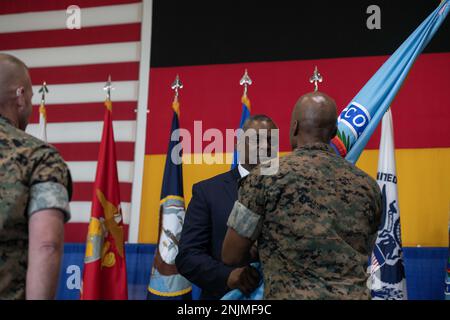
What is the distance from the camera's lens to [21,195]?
4.36ft

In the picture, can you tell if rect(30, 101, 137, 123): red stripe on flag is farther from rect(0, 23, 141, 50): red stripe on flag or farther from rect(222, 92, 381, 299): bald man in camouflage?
rect(222, 92, 381, 299): bald man in camouflage

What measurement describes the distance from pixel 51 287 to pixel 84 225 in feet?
10.2

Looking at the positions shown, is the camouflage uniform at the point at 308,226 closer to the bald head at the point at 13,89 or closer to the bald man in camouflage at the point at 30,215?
the bald man in camouflage at the point at 30,215

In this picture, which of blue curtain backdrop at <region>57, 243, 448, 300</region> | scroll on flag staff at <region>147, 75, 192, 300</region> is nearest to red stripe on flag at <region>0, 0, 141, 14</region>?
scroll on flag staff at <region>147, 75, 192, 300</region>

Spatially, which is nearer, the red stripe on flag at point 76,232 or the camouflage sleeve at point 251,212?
the camouflage sleeve at point 251,212

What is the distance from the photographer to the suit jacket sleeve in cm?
197

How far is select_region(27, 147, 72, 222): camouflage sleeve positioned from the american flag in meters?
2.92

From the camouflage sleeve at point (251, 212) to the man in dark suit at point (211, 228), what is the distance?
0.41 metres

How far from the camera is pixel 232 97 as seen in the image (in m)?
4.27

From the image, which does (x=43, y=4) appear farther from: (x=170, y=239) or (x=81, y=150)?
(x=170, y=239)

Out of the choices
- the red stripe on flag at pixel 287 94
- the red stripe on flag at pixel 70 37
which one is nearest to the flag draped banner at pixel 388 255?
the red stripe on flag at pixel 287 94

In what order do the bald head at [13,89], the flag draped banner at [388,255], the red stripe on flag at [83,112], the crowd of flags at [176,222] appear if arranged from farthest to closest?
the red stripe on flag at [83,112] → the flag draped banner at [388,255] → the crowd of flags at [176,222] → the bald head at [13,89]

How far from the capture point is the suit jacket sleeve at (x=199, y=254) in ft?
6.48

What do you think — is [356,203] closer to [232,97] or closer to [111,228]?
[111,228]
